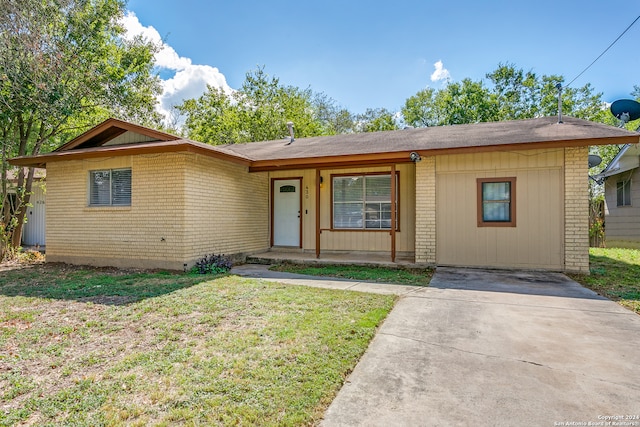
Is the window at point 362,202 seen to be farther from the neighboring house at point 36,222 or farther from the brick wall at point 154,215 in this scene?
Result: the neighboring house at point 36,222

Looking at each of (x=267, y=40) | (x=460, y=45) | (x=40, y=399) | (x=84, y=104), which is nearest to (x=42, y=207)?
(x=84, y=104)

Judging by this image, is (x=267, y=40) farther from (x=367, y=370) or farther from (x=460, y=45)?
(x=367, y=370)

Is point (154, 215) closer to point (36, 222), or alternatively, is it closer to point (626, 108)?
point (36, 222)

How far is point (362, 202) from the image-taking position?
31.7 feet

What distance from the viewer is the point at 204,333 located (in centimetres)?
375

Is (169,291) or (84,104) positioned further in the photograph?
(84,104)

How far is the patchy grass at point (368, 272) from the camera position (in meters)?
6.68

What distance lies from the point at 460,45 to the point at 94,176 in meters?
14.5

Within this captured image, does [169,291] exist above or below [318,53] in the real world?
below

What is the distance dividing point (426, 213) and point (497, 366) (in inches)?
208

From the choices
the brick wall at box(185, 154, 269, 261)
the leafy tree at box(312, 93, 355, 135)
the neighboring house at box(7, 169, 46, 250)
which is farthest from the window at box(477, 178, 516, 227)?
the leafy tree at box(312, 93, 355, 135)

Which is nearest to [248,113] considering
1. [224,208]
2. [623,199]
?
[224,208]

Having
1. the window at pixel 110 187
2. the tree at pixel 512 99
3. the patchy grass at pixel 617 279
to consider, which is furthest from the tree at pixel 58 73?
the tree at pixel 512 99

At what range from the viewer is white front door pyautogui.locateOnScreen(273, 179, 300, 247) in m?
10.4
